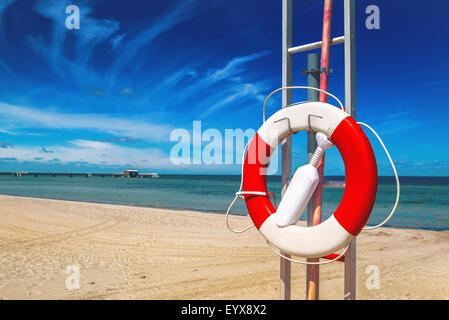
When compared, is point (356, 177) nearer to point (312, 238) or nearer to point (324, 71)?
point (312, 238)

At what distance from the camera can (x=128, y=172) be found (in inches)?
2175

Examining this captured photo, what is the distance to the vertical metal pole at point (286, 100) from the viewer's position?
1.87m

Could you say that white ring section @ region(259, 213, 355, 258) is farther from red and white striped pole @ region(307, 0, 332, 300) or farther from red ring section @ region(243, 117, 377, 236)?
red and white striped pole @ region(307, 0, 332, 300)

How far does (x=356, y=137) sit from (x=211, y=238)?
3210 millimetres

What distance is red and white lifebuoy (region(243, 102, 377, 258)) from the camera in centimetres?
152

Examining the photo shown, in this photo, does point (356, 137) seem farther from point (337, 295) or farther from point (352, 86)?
point (337, 295)

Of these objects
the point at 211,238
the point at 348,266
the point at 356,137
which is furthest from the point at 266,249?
the point at 356,137

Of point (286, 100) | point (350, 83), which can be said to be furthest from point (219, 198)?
point (350, 83)

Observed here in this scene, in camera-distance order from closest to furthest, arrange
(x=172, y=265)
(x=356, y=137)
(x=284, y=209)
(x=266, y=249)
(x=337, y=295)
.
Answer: (x=356, y=137)
(x=284, y=209)
(x=337, y=295)
(x=172, y=265)
(x=266, y=249)

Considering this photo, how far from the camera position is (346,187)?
159 centimetres

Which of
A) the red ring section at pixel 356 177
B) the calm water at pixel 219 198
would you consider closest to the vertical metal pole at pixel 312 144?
the red ring section at pixel 356 177

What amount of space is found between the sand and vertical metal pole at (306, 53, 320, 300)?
605 mm

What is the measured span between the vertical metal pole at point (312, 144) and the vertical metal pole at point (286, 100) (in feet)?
0.41

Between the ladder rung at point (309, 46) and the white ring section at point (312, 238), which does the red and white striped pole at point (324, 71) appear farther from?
the white ring section at point (312, 238)
